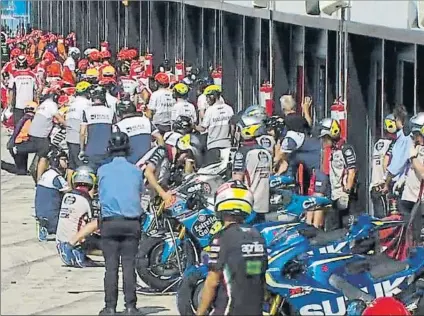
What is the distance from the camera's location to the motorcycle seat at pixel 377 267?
9384 mm

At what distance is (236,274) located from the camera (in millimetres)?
7715

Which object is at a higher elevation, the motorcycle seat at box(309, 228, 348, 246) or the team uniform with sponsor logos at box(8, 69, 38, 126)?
the team uniform with sponsor logos at box(8, 69, 38, 126)

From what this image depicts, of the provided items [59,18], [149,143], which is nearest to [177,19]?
[59,18]

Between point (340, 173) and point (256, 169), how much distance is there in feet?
5.22

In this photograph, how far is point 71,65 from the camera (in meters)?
25.8

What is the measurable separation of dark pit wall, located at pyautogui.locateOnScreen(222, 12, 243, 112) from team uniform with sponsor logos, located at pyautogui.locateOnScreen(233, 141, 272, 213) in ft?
34.4

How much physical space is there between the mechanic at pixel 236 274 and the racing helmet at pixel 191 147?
5.44 m

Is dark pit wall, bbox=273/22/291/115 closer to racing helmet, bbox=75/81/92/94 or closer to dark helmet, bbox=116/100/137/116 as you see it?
racing helmet, bbox=75/81/92/94

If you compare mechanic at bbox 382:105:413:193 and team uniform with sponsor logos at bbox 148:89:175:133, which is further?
team uniform with sponsor logos at bbox 148:89:175:133

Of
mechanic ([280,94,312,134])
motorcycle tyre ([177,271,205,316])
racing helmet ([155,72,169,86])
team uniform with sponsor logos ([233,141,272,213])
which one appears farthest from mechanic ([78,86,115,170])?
motorcycle tyre ([177,271,205,316])

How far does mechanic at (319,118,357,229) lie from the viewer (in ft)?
42.0

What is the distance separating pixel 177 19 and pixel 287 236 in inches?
724

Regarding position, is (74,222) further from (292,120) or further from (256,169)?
(292,120)

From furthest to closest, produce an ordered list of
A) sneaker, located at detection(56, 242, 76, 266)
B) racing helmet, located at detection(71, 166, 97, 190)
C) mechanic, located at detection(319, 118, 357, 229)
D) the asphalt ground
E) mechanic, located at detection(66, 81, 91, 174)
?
mechanic, located at detection(66, 81, 91, 174) < mechanic, located at detection(319, 118, 357, 229) < racing helmet, located at detection(71, 166, 97, 190) < sneaker, located at detection(56, 242, 76, 266) < the asphalt ground
